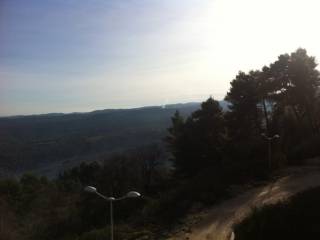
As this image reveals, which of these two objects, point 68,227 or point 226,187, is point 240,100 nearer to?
point 226,187

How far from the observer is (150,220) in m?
24.6

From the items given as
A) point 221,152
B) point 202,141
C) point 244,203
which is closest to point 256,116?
A: point 221,152

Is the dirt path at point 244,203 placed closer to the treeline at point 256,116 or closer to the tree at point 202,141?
the treeline at point 256,116

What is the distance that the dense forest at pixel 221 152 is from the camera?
99.7 feet

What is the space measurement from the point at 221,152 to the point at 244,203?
1709cm

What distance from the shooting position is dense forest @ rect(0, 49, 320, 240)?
99.7 ft

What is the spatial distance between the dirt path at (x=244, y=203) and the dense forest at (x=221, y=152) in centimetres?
166

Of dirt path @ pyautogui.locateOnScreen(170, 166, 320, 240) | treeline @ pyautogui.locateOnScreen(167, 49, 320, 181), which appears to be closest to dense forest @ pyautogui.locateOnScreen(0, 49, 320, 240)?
treeline @ pyautogui.locateOnScreen(167, 49, 320, 181)

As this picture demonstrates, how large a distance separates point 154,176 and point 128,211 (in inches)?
1266

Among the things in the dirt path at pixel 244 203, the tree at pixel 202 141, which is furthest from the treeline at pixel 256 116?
the dirt path at pixel 244 203

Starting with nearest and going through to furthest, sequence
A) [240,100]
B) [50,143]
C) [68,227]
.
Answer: [68,227] < [240,100] < [50,143]

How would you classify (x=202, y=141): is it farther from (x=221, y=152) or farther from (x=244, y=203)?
(x=244, y=203)

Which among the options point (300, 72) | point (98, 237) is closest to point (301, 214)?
point (98, 237)

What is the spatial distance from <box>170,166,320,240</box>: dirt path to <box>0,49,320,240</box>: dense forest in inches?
65.4
